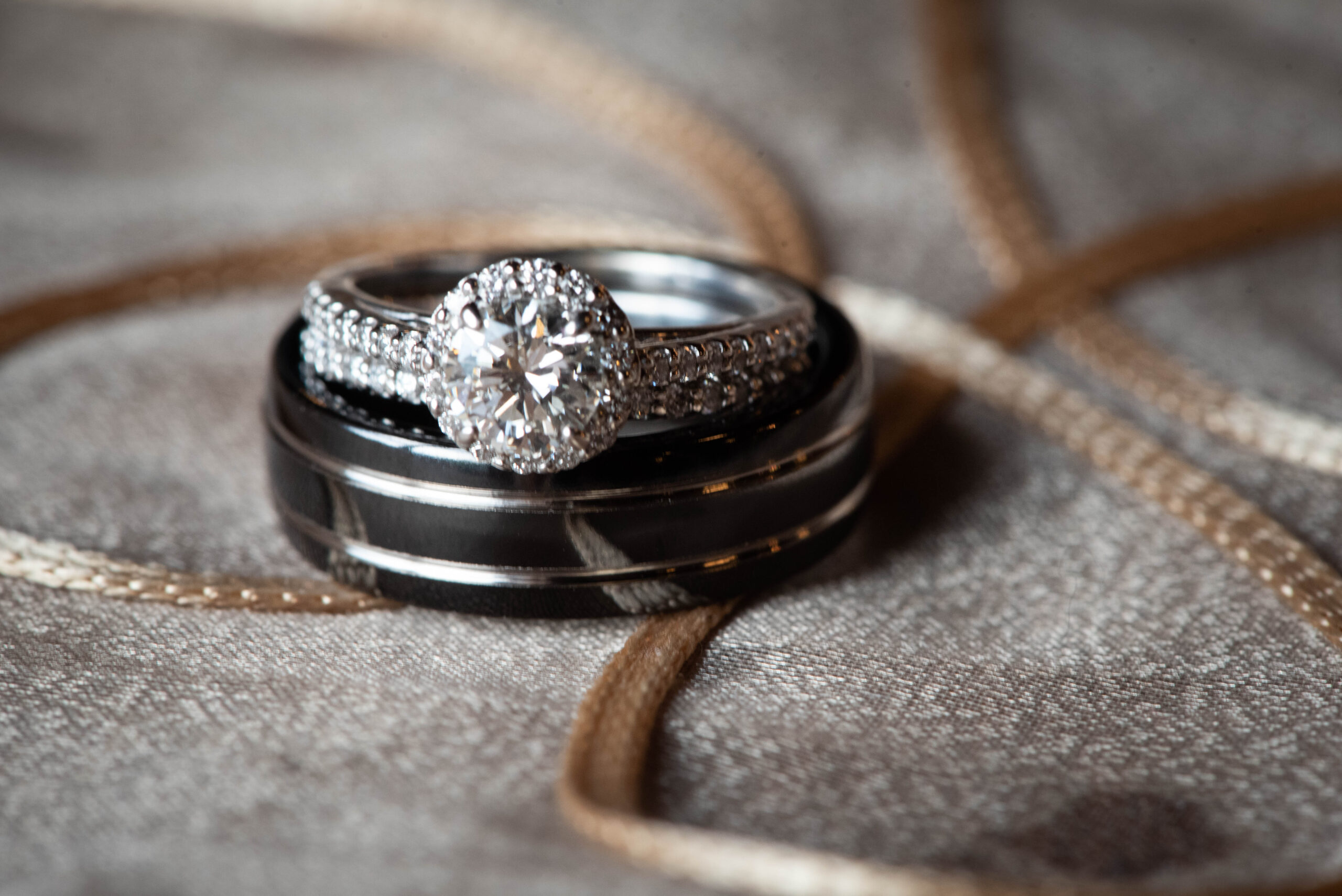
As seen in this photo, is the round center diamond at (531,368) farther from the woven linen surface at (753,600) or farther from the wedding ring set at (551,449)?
the woven linen surface at (753,600)

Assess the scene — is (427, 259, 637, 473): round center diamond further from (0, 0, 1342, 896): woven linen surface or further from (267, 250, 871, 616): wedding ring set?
(0, 0, 1342, 896): woven linen surface

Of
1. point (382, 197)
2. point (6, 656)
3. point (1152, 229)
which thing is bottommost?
point (6, 656)

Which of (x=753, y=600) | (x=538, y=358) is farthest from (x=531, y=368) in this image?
(x=753, y=600)

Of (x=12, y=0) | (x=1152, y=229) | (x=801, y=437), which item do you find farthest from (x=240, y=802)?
(x=12, y=0)

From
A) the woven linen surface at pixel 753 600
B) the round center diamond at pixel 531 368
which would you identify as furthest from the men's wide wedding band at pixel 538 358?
the woven linen surface at pixel 753 600

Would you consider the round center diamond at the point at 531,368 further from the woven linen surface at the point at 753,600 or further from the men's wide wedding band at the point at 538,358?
the woven linen surface at the point at 753,600

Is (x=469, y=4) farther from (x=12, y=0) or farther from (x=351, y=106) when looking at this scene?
(x=12, y=0)

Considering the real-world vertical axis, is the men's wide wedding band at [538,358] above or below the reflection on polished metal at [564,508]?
above

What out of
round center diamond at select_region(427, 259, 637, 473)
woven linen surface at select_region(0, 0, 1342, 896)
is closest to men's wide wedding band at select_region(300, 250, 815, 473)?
round center diamond at select_region(427, 259, 637, 473)
